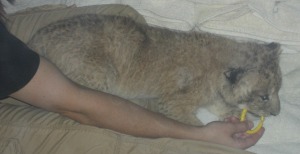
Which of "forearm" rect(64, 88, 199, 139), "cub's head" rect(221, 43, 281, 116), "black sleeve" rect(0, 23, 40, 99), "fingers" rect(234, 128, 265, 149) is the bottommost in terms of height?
"fingers" rect(234, 128, 265, 149)

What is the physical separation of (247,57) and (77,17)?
138 centimetres

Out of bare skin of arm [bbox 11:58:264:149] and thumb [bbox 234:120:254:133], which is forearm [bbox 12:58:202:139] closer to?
bare skin of arm [bbox 11:58:264:149]

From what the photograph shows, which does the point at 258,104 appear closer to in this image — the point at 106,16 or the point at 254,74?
the point at 254,74

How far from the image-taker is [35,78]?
222 centimetres

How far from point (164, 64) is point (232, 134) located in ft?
2.56

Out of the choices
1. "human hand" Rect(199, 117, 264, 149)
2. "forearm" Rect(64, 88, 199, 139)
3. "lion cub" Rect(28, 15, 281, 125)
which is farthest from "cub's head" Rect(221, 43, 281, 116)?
"forearm" Rect(64, 88, 199, 139)

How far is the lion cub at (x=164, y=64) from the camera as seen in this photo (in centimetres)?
304

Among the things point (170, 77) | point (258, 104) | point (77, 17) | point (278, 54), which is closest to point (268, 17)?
point (278, 54)

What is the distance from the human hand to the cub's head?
25cm

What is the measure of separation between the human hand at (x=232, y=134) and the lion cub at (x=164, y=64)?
0.32 meters

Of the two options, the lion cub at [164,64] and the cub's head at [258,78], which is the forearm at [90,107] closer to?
the lion cub at [164,64]

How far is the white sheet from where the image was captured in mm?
3166

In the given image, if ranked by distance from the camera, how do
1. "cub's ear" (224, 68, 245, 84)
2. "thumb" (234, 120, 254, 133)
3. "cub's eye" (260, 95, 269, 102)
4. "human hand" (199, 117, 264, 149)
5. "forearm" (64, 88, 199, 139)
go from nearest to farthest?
"forearm" (64, 88, 199, 139) → "human hand" (199, 117, 264, 149) → "thumb" (234, 120, 254, 133) → "cub's ear" (224, 68, 245, 84) → "cub's eye" (260, 95, 269, 102)

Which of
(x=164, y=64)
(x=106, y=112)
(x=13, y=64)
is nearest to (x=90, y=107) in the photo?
(x=106, y=112)
